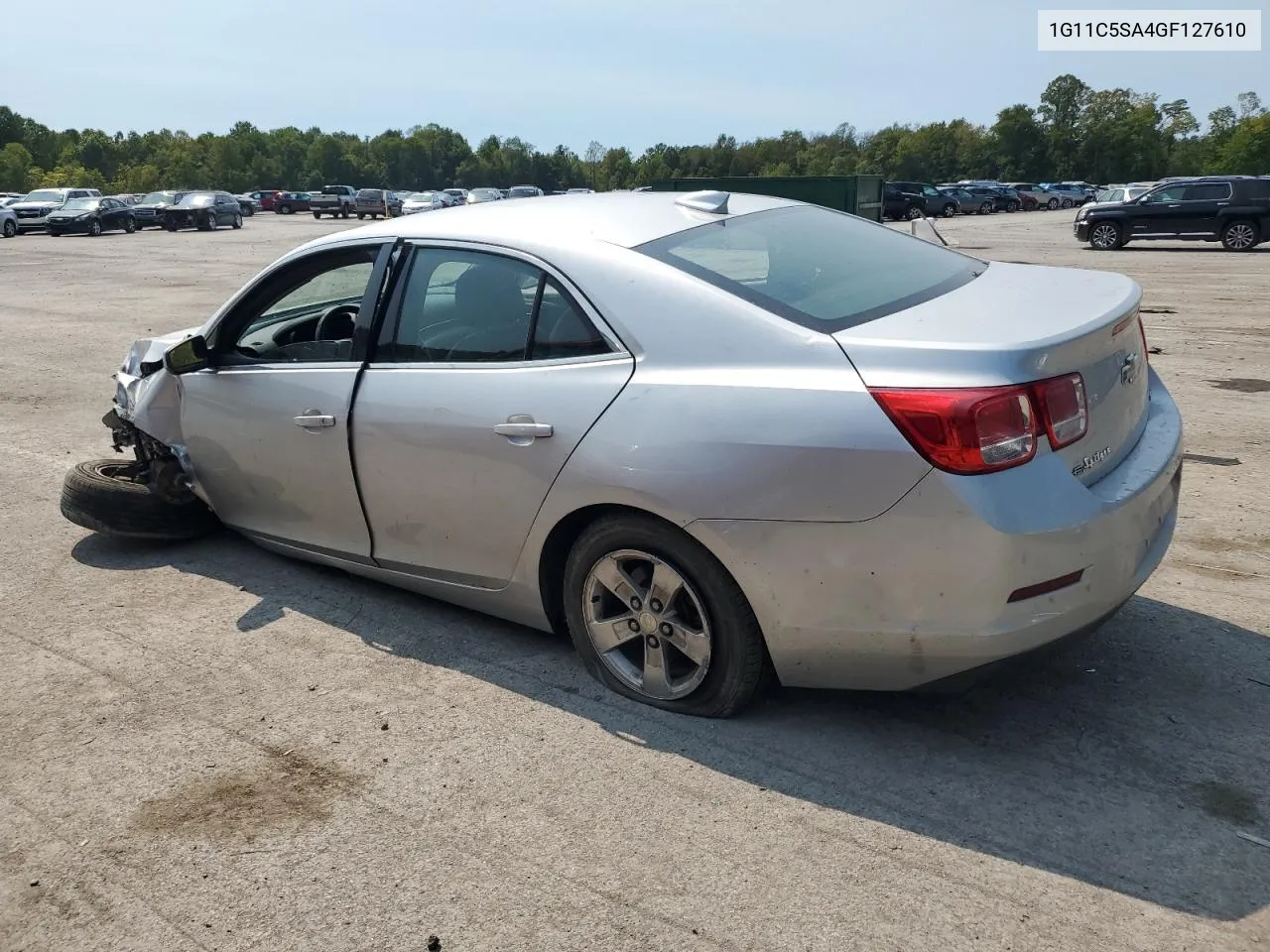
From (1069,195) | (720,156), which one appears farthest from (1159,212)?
(720,156)

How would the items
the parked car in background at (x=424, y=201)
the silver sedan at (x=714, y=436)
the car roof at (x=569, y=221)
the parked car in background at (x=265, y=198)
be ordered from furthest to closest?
the parked car in background at (x=265, y=198)
the parked car in background at (x=424, y=201)
the car roof at (x=569, y=221)
the silver sedan at (x=714, y=436)

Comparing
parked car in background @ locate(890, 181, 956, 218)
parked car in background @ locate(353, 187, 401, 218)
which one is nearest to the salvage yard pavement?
parked car in background @ locate(890, 181, 956, 218)

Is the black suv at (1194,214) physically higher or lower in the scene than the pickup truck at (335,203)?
lower

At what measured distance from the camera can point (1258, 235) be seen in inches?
975

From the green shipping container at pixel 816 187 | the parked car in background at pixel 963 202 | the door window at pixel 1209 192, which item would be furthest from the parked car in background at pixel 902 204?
the green shipping container at pixel 816 187

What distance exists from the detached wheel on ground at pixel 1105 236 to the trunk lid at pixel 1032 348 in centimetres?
2536

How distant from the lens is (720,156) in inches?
5354

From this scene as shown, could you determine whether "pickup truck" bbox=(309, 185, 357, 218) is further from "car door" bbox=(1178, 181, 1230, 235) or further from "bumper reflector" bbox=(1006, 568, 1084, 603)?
"bumper reflector" bbox=(1006, 568, 1084, 603)

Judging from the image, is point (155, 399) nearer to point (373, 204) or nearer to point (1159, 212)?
point (1159, 212)

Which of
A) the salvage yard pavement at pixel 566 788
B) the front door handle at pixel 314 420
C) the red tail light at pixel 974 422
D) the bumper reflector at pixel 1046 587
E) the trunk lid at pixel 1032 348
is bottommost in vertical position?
the salvage yard pavement at pixel 566 788

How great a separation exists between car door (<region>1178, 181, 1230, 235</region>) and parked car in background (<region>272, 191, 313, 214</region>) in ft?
182

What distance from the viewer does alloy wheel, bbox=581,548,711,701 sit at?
338 cm

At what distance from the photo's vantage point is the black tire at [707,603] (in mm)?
3234

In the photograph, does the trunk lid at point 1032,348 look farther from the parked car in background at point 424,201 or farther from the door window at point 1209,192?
the parked car in background at point 424,201
